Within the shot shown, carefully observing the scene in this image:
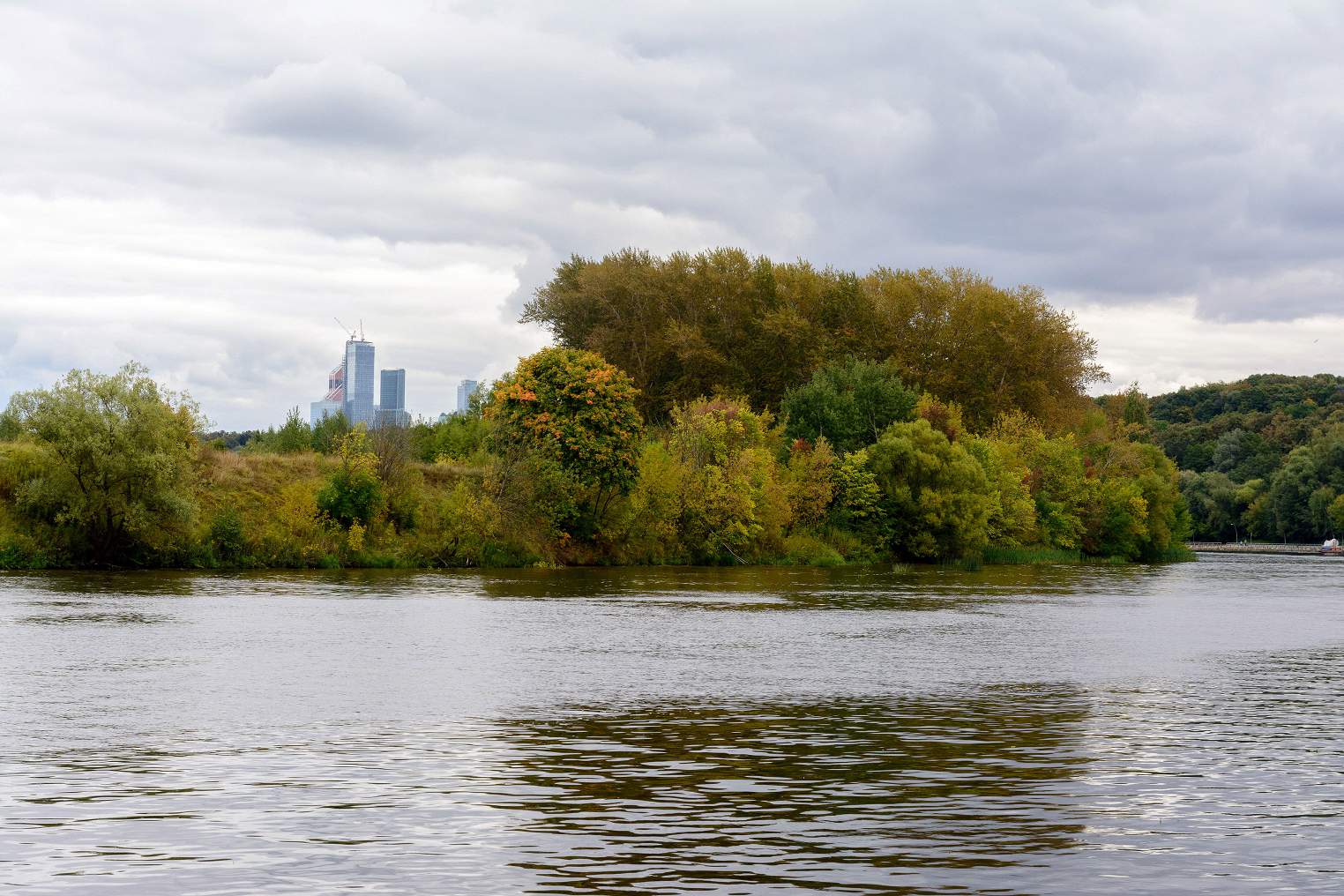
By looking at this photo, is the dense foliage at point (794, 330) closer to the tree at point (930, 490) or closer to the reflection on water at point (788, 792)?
the tree at point (930, 490)

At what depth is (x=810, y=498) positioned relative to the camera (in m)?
98.7

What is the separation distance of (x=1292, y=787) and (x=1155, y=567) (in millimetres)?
97842

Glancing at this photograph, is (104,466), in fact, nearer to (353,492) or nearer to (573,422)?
(353,492)

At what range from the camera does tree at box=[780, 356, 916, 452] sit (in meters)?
105

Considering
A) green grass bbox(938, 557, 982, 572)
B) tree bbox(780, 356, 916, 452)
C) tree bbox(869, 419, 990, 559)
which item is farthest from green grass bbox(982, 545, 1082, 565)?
tree bbox(780, 356, 916, 452)

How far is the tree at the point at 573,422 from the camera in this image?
3307 inches

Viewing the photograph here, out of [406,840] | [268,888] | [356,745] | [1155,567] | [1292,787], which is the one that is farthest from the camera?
[1155,567]

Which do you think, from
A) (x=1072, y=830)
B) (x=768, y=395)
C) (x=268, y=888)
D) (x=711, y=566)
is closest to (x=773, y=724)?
(x=1072, y=830)

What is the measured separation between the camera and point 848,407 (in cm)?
10512

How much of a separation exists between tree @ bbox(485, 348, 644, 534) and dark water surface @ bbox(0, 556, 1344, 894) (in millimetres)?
37064

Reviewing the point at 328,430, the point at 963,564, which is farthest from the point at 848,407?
the point at 328,430

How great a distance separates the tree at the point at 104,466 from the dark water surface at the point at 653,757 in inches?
924

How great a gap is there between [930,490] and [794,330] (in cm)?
2230

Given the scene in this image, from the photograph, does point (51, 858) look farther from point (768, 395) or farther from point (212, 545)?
point (768, 395)
